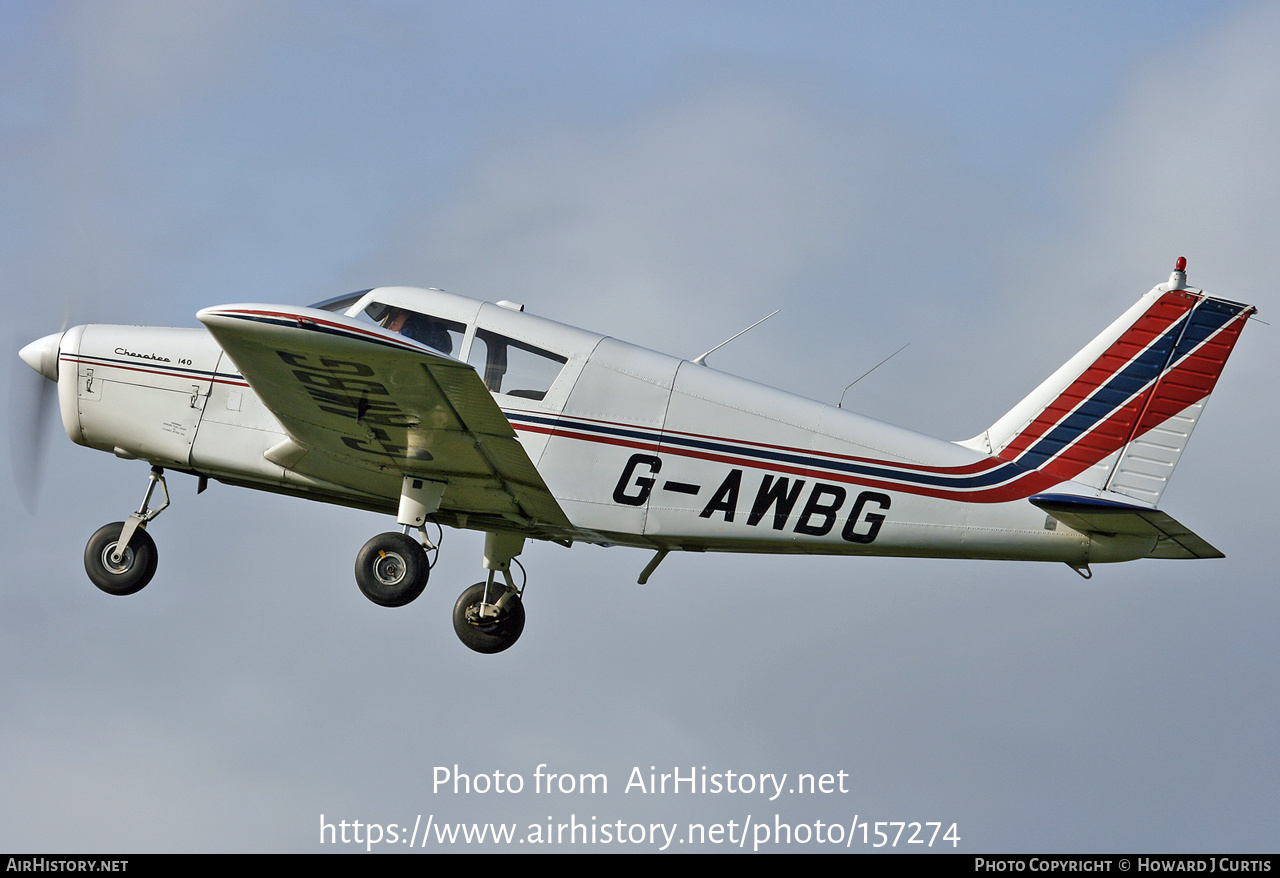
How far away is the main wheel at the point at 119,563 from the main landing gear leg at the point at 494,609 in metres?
2.60

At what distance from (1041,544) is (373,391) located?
16.1 feet

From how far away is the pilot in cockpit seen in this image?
33.6 feet

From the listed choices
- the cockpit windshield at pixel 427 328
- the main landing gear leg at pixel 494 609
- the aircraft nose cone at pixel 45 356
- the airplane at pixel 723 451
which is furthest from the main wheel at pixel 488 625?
the aircraft nose cone at pixel 45 356

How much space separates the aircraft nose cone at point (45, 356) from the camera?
36.1 feet

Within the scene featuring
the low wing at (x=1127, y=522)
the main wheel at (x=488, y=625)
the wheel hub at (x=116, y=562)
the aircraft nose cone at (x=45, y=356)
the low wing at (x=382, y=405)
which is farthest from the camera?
the main wheel at (x=488, y=625)

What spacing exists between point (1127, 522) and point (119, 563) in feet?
25.1

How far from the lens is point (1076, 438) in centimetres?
1036

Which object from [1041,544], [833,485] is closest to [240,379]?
[833,485]

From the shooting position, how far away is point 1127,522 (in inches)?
387

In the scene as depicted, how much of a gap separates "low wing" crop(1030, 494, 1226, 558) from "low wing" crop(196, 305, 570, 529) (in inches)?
145

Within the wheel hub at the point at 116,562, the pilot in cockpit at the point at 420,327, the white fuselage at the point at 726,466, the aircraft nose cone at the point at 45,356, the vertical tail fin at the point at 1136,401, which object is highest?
the vertical tail fin at the point at 1136,401

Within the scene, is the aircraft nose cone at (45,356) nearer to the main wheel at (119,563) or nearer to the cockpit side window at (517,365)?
the main wheel at (119,563)

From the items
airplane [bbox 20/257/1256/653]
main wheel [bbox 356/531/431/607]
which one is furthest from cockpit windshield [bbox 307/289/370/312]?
main wheel [bbox 356/531/431/607]

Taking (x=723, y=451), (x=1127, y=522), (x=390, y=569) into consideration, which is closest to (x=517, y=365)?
(x=723, y=451)
